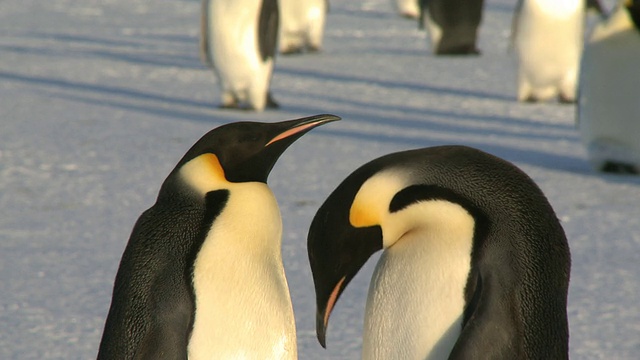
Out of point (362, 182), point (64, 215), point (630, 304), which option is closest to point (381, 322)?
point (362, 182)

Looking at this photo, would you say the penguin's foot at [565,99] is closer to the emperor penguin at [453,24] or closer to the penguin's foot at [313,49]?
the emperor penguin at [453,24]

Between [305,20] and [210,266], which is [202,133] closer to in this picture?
[210,266]

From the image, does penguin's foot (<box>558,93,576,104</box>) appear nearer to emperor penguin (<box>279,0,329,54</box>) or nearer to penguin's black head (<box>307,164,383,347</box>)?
emperor penguin (<box>279,0,329,54</box>)

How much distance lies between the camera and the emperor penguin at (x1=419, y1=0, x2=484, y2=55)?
38.5 feet

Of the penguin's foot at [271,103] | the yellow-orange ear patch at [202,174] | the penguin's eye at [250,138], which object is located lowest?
the penguin's foot at [271,103]

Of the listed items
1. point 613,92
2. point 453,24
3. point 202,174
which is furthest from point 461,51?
point 202,174

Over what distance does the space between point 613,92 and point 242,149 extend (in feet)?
11.2

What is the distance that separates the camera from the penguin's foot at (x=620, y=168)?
5.46 m

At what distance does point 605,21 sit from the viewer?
5.26 metres

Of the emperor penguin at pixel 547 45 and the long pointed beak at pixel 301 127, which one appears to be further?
the emperor penguin at pixel 547 45

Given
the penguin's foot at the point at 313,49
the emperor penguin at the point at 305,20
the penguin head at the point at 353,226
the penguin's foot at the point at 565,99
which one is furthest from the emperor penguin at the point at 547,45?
the penguin head at the point at 353,226

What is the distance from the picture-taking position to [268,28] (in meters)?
7.87

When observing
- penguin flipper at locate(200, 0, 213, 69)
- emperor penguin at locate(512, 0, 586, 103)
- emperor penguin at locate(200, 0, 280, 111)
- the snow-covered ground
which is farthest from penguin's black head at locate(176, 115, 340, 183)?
emperor penguin at locate(512, 0, 586, 103)

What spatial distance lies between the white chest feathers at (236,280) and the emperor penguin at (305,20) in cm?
967
